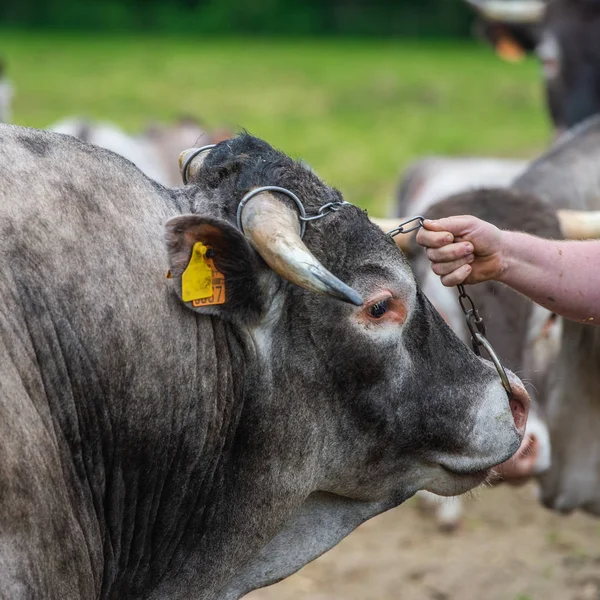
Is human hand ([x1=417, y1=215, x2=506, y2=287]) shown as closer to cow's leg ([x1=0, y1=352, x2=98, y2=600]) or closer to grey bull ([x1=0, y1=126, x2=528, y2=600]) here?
grey bull ([x1=0, y1=126, x2=528, y2=600])

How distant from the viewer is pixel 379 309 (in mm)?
2721

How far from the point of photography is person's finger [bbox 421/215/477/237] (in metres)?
2.96

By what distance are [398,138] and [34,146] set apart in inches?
612

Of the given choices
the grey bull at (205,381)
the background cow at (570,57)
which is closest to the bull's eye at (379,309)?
the grey bull at (205,381)

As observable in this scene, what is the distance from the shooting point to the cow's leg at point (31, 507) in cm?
235

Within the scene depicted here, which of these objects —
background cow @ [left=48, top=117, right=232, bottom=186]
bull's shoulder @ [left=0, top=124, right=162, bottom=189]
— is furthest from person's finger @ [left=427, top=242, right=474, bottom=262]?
background cow @ [left=48, top=117, right=232, bottom=186]

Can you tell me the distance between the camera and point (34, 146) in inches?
104

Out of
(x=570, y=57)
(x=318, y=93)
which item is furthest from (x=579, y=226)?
(x=318, y=93)

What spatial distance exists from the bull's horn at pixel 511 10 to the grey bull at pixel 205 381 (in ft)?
25.1

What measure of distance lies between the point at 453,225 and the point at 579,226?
1884 millimetres

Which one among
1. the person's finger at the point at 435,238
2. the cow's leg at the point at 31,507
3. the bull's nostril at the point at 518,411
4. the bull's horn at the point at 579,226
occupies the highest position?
the person's finger at the point at 435,238

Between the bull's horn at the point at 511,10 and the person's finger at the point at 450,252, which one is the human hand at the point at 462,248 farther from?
the bull's horn at the point at 511,10

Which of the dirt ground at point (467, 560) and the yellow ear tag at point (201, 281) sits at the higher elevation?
the yellow ear tag at point (201, 281)

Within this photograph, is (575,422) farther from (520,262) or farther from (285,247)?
(285,247)
